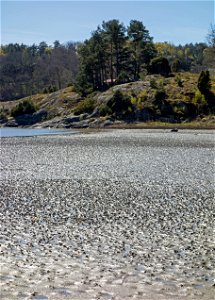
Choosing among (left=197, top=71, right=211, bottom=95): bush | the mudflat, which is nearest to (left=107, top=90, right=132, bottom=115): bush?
(left=197, top=71, right=211, bottom=95): bush

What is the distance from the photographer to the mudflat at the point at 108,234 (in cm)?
781

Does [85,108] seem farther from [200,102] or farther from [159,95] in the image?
[200,102]

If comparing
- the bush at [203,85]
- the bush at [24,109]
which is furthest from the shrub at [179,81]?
the bush at [24,109]

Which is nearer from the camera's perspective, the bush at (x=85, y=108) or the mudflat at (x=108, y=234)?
the mudflat at (x=108, y=234)

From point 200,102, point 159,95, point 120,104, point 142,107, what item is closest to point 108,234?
point 142,107

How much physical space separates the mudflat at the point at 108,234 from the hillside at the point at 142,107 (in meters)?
54.2

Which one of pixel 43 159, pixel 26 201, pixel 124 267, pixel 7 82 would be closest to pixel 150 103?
pixel 43 159

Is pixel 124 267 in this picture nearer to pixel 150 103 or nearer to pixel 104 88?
pixel 150 103

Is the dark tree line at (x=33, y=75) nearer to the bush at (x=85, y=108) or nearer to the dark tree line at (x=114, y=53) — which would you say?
the dark tree line at (x=114, y=53)

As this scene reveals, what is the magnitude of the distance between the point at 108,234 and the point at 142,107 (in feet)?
226

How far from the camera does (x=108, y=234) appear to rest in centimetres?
1140

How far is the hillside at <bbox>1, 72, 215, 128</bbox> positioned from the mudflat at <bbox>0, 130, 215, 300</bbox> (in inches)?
2135

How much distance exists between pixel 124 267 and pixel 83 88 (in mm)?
92756

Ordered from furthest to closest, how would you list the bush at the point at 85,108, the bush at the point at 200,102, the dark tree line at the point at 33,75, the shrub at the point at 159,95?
1. the dark tree line at the point at 33,75
2. the bush at the point at 85,108
3. the shrub at the point at 159,95
4. the bush at the point at 200,102
